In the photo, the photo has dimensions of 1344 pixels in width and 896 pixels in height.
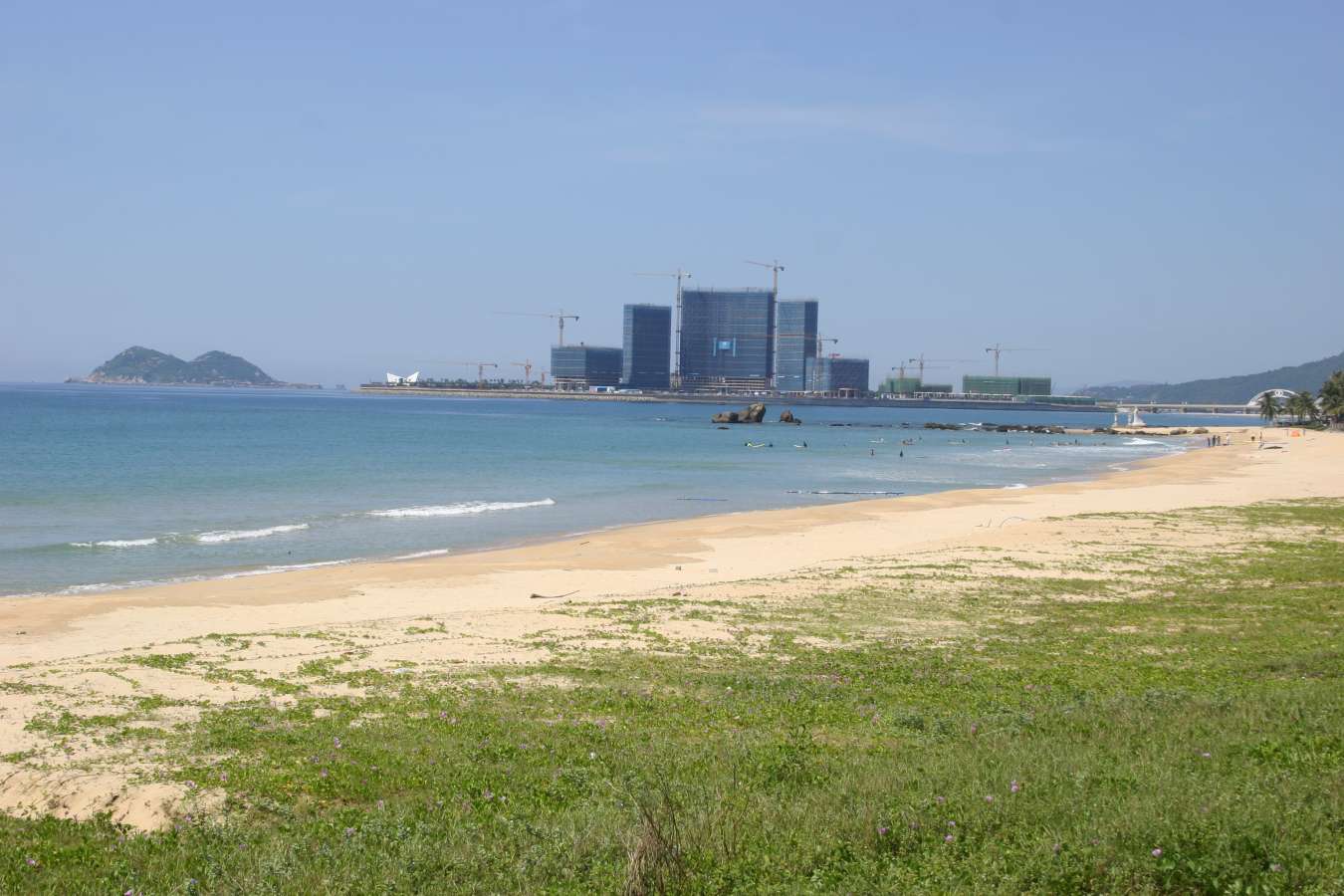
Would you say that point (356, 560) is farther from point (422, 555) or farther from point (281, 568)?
point (281, 568)

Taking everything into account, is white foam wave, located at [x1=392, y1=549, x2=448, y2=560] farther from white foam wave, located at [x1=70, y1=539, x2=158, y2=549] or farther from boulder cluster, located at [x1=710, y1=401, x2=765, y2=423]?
boulder cluster, located at [x1=710, y1=401, x2=765, y2=423]

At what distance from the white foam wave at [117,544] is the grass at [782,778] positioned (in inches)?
759

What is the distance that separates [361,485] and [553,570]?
27.8 m

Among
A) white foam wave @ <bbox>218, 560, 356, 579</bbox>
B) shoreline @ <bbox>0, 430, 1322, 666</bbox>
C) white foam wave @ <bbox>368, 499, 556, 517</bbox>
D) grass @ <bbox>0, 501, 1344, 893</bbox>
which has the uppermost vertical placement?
grass @ <bbox>0, 501, 1344, 893</bbox>

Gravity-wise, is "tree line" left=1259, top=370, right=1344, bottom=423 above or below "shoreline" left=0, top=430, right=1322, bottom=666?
Result: above

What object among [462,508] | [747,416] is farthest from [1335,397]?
[462,508]

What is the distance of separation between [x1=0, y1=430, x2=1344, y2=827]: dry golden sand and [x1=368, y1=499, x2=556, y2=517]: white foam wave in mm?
8006

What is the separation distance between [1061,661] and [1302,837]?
7.10m

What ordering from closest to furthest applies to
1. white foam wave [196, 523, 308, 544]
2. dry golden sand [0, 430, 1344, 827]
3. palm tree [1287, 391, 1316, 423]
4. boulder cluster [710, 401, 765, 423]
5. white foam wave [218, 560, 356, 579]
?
dry golden sand [0, 430, 1344, 827]
white foam wave [218, 560, 356, 579]
white foam wave [196, 523, 308, 544]
palm tree [1287, 391, 1316, 423]
boulder cluster [710, 401, 765, 423]

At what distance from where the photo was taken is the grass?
6371 millimetres

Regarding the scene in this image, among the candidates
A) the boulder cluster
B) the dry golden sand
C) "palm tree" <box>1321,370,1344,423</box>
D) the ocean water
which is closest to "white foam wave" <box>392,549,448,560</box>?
the ocean water

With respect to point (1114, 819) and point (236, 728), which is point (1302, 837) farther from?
point (236, 728)

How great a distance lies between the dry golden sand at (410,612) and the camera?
9.80 meters

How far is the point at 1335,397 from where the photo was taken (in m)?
130
